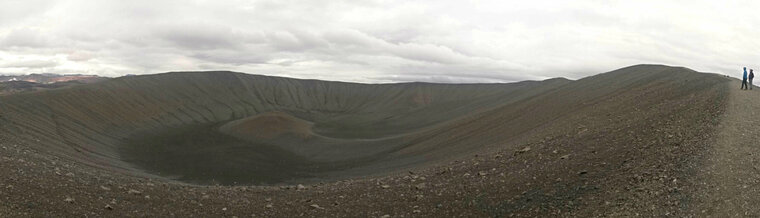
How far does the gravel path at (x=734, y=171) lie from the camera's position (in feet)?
30.7

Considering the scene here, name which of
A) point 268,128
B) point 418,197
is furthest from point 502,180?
point 268,128

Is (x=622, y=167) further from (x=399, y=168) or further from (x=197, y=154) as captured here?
(x=197, y=154)

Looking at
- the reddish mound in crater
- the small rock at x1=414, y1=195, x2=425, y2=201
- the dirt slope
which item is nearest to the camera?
the dirt slope

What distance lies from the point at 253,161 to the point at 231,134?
23509 mm

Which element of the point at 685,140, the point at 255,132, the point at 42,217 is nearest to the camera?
the point at 42,217

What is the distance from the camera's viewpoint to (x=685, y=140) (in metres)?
14.3

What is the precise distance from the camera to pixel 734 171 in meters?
11.2

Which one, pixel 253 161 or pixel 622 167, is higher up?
pixel 622 167

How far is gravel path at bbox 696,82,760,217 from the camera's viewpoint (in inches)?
369

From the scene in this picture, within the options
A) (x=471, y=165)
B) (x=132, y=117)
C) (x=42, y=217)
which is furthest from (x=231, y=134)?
(x=42, y=217)

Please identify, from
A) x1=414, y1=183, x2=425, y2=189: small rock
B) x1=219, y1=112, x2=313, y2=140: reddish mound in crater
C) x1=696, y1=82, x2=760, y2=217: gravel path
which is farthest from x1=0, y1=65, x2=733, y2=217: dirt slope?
x1=219, y1=112, x2=313, y2=140: reddish mound in crater

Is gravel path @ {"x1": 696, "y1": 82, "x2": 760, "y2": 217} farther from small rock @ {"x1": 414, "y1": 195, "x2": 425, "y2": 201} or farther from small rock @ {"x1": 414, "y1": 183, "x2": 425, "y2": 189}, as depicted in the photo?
small rock @ {"x1": 414, "y1": 183, "x2": 425, "y2": 189}

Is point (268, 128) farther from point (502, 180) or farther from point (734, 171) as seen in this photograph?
point (734, 171)

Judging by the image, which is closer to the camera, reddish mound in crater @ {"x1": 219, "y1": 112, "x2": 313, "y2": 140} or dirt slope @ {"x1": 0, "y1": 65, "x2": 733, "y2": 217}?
dirt slope @ {"x1": 0, "y1": 65, "x2": 733, "y2": 217}
